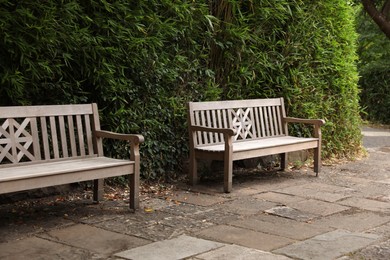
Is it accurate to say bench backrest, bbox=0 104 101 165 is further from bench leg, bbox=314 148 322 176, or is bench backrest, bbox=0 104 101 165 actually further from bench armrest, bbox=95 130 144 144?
bench leg, bbox=314 148 322 176

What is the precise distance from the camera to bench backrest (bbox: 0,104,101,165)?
5.15 metres

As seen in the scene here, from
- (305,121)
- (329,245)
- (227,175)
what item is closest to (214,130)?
(227,175)

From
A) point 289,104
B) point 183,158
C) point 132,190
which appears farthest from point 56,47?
point 289,104

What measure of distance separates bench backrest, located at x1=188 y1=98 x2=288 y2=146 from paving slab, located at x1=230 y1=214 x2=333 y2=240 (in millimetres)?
1622

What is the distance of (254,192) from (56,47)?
2.58m

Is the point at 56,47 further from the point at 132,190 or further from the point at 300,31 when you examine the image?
the point at 300,31

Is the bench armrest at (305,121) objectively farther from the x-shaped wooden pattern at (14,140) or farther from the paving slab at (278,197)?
the x-shaped wooden pattern at (14,140)

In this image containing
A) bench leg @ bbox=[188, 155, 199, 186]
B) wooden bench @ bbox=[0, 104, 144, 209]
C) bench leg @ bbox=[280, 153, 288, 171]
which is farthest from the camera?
bench leg @ bbox=[280, 153, 288, 171]

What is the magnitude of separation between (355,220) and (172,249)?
1.90 meters

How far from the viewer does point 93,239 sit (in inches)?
181

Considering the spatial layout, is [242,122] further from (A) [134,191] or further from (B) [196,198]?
(A) [134,191]

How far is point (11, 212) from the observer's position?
5473 millimetres

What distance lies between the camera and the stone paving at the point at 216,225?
432cm

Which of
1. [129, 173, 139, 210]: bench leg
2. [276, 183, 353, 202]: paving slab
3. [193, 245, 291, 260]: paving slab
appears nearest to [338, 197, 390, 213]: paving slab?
[276, 183, 353, 202]: paving slab
